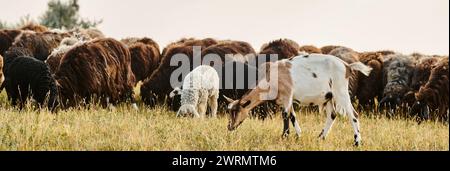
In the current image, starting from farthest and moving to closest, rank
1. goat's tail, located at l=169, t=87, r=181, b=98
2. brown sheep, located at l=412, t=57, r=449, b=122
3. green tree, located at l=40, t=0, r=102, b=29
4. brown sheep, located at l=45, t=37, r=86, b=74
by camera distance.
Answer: green tree, located at l=40, t=0, r=102, b=29 → brown sheep, located at l=45, t=37, r=86, b=74 → brown sheep, located at l=412, t=57, r=449, b=122 → goat's tail, located at l=169, t=87, r=181, b=98

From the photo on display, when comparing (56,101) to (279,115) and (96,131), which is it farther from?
(279,115)

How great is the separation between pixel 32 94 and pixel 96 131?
331 centimetres

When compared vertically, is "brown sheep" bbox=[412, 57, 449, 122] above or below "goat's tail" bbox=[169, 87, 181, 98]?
below

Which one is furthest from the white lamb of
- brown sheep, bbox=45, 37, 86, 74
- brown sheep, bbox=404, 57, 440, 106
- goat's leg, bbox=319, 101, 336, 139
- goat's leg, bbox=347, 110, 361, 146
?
brown sheep, bbox=404, 57, 440, 106

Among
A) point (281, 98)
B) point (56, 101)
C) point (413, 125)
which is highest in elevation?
point (281, 98)

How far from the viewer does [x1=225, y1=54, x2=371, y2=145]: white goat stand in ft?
30.1

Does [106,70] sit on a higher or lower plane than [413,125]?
higher

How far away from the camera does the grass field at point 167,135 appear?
8875mm

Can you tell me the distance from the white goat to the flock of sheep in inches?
0.6

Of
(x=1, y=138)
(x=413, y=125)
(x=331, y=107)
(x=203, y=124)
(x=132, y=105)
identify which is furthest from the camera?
(x=132, y=105)

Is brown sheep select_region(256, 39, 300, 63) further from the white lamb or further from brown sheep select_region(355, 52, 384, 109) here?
the white lamb

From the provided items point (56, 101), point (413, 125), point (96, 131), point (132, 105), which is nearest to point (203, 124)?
point (96, 131)

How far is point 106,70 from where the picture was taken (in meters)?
14.4

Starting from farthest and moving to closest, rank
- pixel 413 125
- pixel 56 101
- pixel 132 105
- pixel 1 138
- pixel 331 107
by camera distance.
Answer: pixel 132 105 → pixel 413 125 → pixel 56 101 → pixel 331 107 → pixel 1 138
